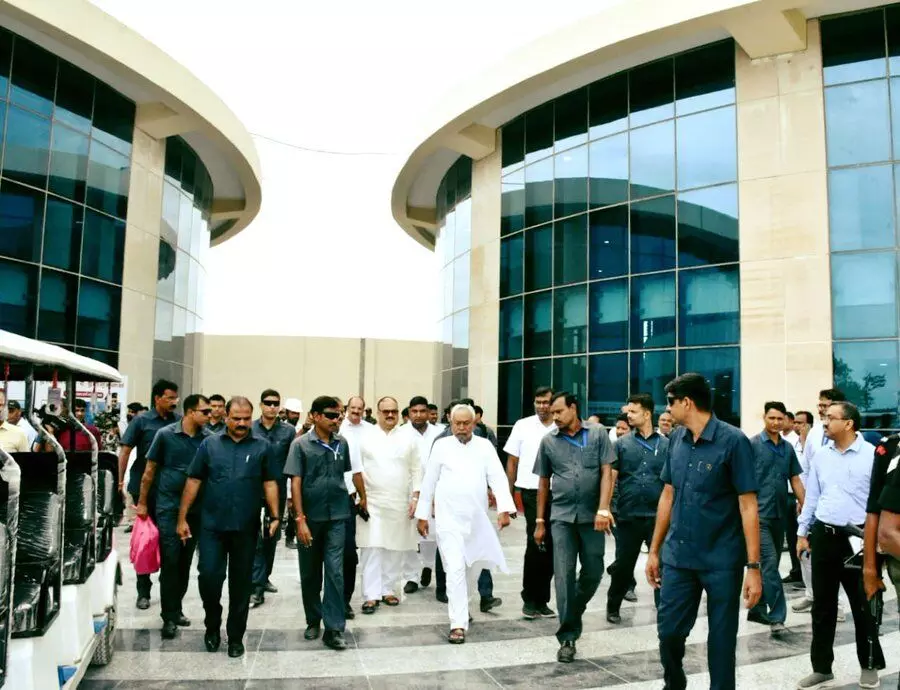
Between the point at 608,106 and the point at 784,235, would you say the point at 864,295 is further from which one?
the point at 608,106

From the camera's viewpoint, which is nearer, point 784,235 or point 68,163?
point 784,235

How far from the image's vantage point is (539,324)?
1942 cm

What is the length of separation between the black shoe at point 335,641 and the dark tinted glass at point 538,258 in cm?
1383

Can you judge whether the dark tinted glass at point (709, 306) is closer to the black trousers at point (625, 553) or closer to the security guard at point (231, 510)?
the black trousers at point (625, 553)

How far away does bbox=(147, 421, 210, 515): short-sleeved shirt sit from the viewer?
6.94 meters

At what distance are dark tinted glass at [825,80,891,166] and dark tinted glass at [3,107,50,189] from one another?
15504 millimetres

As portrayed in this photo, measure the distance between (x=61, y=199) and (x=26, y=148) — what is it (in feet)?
4.18

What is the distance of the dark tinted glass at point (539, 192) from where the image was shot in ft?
63.7

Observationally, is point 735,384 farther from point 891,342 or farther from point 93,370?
point 93,370

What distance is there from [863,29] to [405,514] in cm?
1287

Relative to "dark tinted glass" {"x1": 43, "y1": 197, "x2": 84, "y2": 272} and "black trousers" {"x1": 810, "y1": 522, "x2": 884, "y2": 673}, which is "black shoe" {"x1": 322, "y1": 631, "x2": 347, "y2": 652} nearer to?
"black trousers" {"x1": 810, "y1": 522, "x2": 884, "y2": 673}

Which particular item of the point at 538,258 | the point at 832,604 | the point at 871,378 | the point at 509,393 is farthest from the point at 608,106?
the point at 832,604

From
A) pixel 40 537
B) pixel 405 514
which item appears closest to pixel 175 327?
pixel 405 514

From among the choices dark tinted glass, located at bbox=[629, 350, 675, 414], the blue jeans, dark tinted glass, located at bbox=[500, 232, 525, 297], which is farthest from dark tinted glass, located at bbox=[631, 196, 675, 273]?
the blue jeans
